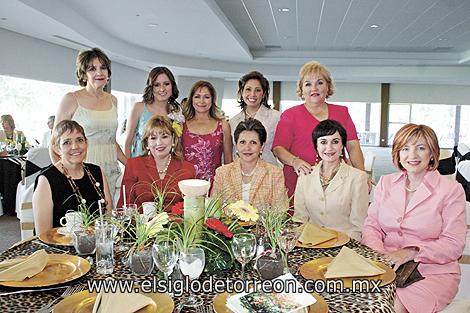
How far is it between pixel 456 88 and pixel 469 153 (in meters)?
11.4

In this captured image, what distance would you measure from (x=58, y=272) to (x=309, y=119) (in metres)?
2.16

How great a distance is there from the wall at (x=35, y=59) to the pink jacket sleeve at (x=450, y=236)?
7481 mm

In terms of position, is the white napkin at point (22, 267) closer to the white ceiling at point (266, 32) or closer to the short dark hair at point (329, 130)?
the short dark hair at point (329, 130)

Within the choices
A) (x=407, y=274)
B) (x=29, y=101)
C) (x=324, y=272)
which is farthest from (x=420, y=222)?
(x=29, y=101)

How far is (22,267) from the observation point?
1519 mm

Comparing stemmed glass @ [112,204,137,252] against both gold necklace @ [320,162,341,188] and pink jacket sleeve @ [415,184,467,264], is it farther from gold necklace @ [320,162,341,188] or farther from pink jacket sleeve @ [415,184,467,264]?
pink jacket sleeve @ [415,184,467,264]

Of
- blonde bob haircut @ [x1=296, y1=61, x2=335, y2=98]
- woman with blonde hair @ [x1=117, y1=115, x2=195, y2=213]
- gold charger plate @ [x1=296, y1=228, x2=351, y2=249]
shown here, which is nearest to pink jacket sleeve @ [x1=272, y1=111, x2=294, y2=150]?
blonde bob haircut @ [x1=296, y1=61, x2=335, y2=98]

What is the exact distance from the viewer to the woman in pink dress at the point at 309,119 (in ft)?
10.4

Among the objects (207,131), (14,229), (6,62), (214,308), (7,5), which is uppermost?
(7,5)

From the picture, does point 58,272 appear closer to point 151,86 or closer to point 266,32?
point 151,86

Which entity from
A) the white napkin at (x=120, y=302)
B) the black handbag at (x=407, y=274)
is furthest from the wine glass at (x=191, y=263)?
the black handbag at (x=407, y=274)

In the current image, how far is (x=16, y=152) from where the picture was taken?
650 cm

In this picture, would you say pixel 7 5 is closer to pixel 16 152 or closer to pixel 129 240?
pixel 16 152

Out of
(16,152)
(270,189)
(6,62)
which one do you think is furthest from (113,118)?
(6,62)
